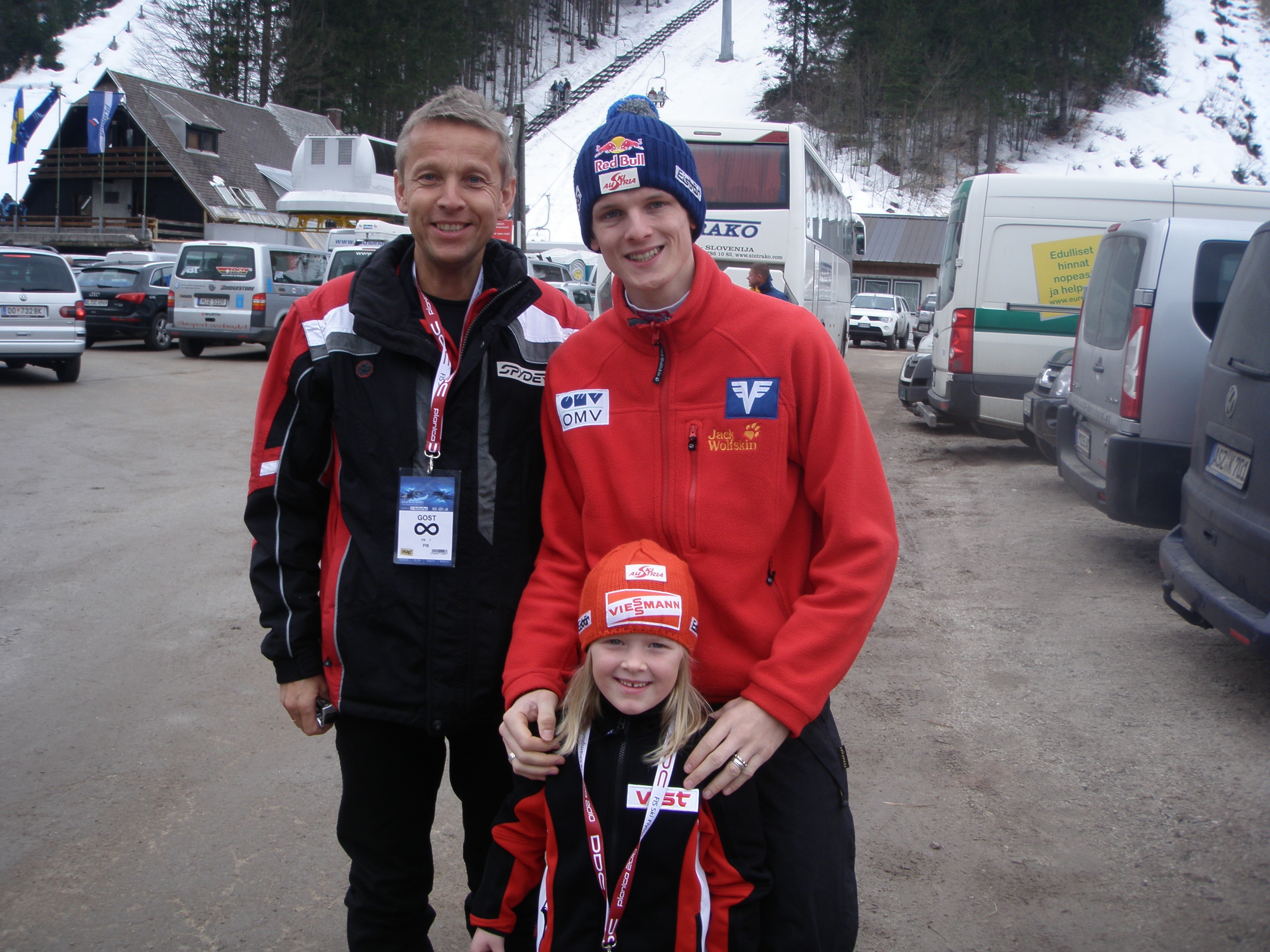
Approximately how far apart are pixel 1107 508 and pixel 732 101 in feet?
231

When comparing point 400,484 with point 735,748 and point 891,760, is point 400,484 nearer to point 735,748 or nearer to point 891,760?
point 735,748

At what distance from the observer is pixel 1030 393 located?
32.0 ft

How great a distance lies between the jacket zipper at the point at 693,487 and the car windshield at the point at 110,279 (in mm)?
20992

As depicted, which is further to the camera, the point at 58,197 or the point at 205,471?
the point at 58,197

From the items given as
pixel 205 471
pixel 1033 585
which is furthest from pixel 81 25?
pixel 1033 585

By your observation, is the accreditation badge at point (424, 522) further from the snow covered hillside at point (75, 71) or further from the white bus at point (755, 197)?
the snow covered hillside at point (75, 71)

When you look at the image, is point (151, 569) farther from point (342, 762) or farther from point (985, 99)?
point (985, 99)

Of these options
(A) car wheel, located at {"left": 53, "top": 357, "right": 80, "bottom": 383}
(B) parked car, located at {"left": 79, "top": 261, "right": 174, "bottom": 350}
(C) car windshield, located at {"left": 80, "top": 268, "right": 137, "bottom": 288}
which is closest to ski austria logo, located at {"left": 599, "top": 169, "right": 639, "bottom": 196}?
(A) car wheel, located at {"left": 53, "top": 357, "right": 80, "bottom": 383}

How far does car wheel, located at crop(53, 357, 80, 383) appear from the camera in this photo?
578 inches

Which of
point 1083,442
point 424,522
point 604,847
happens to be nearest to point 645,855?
point 604,847

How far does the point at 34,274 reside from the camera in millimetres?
14234

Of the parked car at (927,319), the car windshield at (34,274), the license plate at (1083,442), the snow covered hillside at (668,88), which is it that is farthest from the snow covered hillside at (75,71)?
the license plate at (1083,442)

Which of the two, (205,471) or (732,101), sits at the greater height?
(732,101)

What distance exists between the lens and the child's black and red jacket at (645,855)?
183cm
